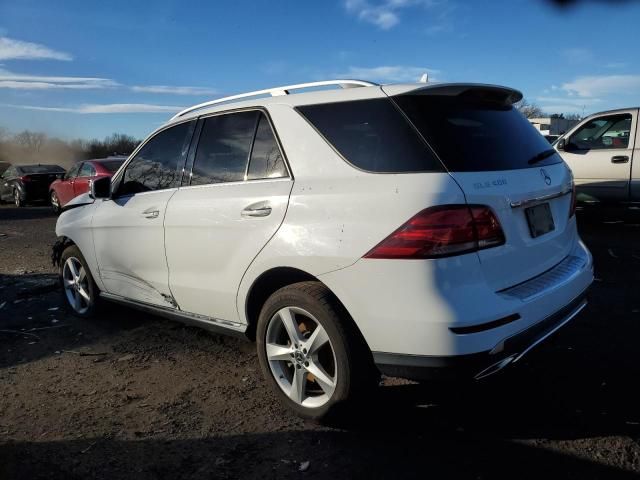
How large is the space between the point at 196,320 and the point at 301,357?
105 cm

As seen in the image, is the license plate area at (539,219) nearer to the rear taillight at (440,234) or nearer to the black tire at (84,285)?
the rear taillight at (440,234)

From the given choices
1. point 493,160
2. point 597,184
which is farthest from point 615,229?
point 493,160

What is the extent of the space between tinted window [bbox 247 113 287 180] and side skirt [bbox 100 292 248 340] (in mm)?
946

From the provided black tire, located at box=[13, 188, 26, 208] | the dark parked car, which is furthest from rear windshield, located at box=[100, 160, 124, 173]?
black tire, located at box=[13, 188, 26, 208]

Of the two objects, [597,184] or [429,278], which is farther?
[597,184]

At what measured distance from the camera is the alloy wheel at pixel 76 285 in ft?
16.5

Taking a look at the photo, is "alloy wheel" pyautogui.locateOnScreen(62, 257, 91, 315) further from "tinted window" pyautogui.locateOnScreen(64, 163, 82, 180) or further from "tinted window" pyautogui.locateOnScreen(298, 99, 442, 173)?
"tinted window" pyautogui.locateOnScreen(64, 163, 82, 180)

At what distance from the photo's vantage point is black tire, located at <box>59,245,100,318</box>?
4891 millimetres

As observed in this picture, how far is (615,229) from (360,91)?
7493 millimetres

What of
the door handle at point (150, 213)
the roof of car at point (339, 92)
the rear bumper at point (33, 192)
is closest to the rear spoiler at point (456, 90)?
the roof of car at point (339, 92)

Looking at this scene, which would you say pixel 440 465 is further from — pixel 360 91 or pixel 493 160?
pixel 360 91

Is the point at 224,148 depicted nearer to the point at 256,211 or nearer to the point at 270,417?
the point at 256,211

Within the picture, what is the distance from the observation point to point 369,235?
2.57m

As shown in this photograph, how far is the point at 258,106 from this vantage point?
341 cm
